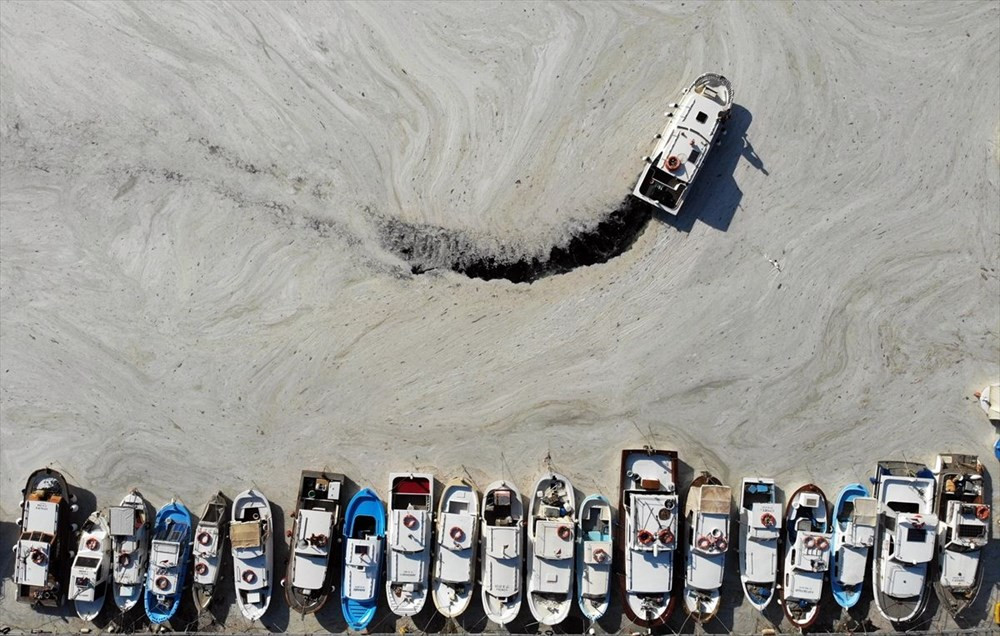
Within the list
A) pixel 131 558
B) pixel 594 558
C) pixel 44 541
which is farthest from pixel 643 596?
pixel 44 541

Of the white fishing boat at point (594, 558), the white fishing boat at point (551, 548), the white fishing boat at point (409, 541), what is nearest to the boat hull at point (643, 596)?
the white fishing boat at point (594, 558)

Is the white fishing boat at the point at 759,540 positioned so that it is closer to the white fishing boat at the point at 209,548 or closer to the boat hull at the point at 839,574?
the boat hull at the point at 839,574

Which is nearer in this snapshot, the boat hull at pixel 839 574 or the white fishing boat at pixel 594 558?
the white fishing boat at pixel 594 558

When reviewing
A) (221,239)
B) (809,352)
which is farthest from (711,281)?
(221,239)

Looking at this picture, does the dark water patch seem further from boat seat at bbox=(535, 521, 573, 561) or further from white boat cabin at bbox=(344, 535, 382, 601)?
white boat cabin at bbox=(344, 535, 382, 601)

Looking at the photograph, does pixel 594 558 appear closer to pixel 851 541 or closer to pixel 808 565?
pixel 808 565

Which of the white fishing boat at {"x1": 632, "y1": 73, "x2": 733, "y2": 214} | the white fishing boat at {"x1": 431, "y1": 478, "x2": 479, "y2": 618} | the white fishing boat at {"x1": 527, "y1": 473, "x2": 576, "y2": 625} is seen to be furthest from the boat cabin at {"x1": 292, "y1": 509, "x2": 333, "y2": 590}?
the white fishing boat at {"x1": 632, "y1": 73, "x2": 733, "y2": 214}
